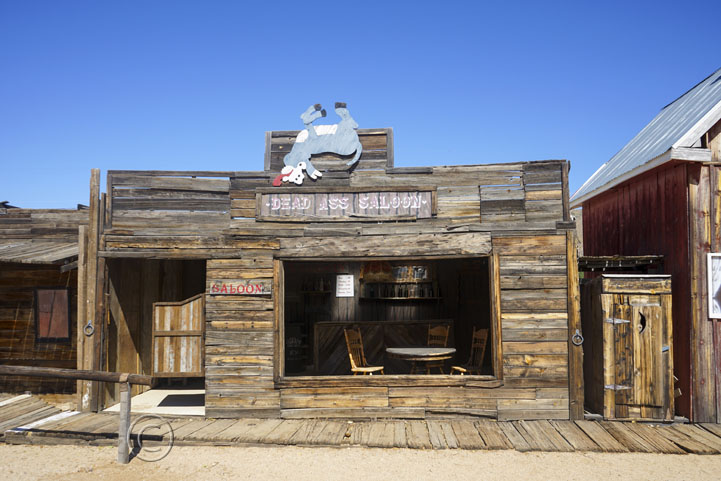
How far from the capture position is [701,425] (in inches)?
305

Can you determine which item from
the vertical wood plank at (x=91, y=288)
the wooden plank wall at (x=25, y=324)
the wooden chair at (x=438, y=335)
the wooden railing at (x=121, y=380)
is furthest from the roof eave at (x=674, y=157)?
the wooden plank wall at (x=25, y=324)

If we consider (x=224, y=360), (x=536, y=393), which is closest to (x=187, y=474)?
(x=224, y=360)

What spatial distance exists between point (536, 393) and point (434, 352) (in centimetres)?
167

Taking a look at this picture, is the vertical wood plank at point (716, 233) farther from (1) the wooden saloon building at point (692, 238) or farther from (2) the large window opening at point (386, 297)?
(2) the large window opening at point (386, 297)

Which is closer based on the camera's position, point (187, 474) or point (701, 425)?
point (187, 474)

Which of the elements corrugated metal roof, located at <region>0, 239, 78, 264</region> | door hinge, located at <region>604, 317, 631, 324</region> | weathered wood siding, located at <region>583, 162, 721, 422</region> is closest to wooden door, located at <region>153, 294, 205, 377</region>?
corrugated metal roof, located at <region>0, 239, 78, 264</region>

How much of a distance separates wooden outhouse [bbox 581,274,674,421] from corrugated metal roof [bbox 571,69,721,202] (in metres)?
1.98

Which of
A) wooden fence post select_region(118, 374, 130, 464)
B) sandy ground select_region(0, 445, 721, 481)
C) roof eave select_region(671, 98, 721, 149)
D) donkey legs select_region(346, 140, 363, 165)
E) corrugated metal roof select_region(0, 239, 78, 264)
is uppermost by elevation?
roof eave select_region(671, 98, 721, 149)

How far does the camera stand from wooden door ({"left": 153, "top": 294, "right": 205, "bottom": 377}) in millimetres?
8570

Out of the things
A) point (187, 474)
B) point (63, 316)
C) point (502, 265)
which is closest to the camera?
point (187, 474)

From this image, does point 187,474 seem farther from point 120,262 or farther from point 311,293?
point 311,293

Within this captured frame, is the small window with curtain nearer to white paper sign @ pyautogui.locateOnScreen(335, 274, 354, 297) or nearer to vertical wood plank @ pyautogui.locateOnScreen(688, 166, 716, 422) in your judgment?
white paper sign @ pyautogui.locateOnScreen(335, 274, 354, 297)

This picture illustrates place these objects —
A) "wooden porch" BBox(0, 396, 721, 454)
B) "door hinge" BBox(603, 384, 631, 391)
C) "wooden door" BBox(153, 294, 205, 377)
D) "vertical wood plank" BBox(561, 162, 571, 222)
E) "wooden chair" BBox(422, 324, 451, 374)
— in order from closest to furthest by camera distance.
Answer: "wooden porch" BBox(0, 396, 721, 454), "door hinge" BBox(603, 384, 631, 391), "vertical wood plank" BBox(561, 162, 571, 222), "wooden door" BBox(153, 294, 205, 377), "wooden chair" BBox(422, 324, 451, 374)

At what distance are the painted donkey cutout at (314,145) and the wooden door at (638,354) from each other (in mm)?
4446
